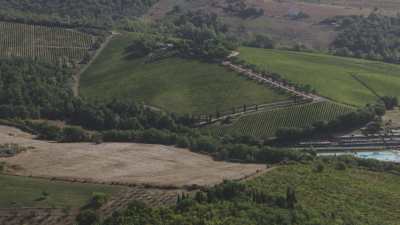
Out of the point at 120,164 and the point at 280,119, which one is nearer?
the point at 120,164

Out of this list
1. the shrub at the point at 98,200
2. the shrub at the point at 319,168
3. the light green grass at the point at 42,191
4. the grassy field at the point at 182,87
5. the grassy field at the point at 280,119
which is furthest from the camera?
the grassy field at the point at 182,87

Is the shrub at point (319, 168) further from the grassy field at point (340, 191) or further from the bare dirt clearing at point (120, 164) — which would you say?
the bare dirt clearing at point (120, 164)

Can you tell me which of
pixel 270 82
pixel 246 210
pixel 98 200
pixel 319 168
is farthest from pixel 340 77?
pixel 98 200

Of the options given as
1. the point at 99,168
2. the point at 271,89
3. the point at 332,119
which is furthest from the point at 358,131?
the point at 99,168

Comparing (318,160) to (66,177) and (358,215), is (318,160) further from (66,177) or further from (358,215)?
(66,177)

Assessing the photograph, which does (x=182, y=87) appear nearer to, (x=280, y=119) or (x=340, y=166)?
(x=280, y=119)

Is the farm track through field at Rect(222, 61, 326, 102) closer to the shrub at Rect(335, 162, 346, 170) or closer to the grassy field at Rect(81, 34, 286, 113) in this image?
the grassy field at Rect(81, 34, 286, 113)

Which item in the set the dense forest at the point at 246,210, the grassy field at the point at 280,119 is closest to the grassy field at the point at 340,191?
the dense forest at the point at 246,210
